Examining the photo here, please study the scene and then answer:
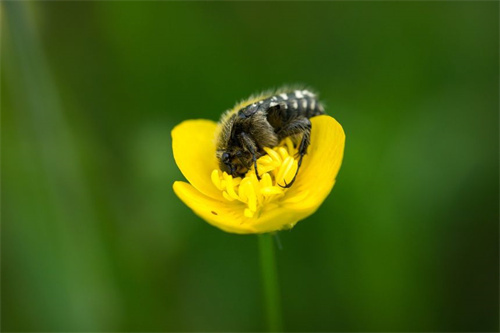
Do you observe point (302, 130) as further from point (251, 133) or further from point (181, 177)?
point (181, 177)

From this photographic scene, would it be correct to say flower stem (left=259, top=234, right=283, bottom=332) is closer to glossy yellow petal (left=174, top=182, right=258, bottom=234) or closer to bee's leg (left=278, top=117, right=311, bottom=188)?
glossy yellow petal (left=174, top=182, right=258, bottom=234)

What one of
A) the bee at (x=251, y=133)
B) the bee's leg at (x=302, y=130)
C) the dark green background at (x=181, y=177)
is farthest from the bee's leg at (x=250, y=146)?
the dark green background at (x=181, y=177)

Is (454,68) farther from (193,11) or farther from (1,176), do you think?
(1,176)

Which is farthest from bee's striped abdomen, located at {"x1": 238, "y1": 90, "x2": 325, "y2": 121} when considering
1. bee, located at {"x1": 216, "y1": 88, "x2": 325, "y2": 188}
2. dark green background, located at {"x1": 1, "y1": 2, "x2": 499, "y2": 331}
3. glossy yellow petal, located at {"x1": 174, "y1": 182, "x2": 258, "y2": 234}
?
dark green background, located at {"x1": 1, "y1": 2, "x2": 499, "y2": 331}

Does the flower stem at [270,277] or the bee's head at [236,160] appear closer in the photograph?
the flower stem at [270,277]

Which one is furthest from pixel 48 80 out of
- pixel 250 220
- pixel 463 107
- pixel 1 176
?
pixel 463 107

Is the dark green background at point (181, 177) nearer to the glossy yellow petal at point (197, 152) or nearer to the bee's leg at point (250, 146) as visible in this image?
the glossy yellow petal at point (197, 152)

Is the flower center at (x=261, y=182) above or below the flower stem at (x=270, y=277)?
above

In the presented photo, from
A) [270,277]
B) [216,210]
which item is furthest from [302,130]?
[270,277]
